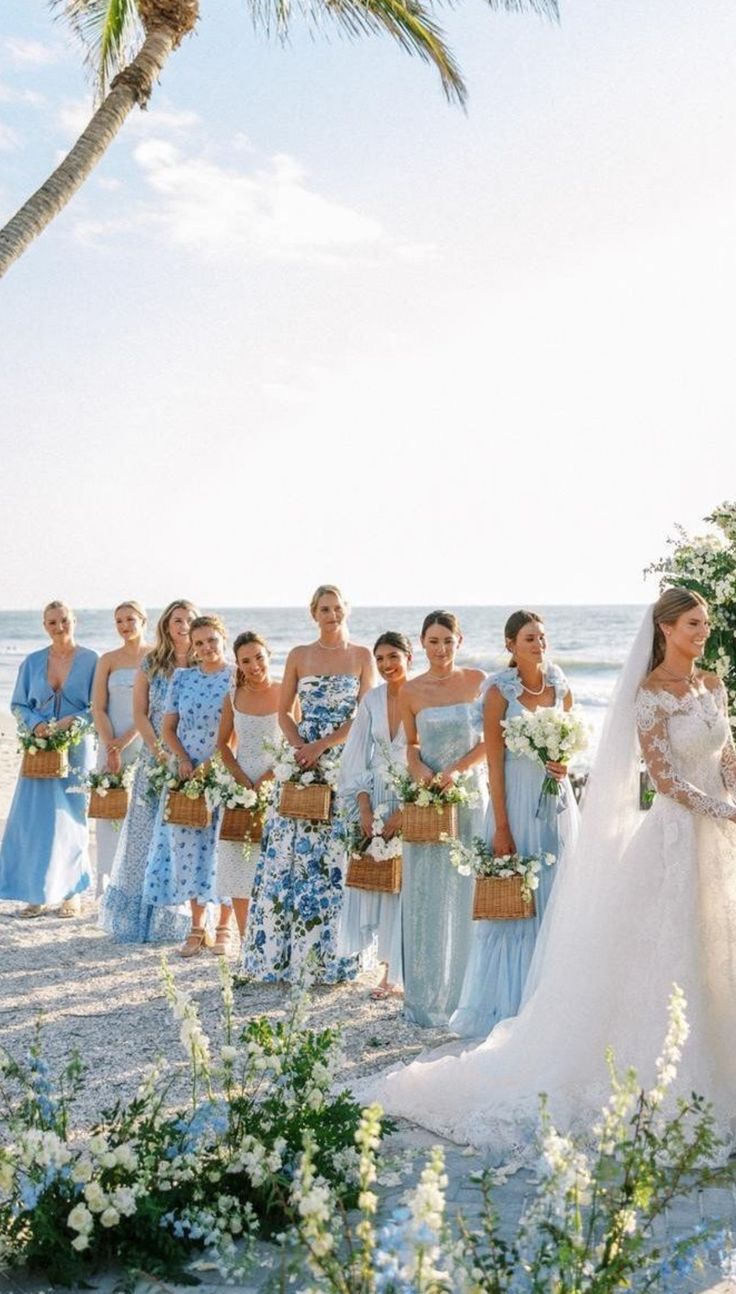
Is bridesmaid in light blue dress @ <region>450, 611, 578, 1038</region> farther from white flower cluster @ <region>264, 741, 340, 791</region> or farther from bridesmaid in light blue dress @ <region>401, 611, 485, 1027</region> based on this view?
white flower cluster @ <region>264, 741, 340, 791</region>

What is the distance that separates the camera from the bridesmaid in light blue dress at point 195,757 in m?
8.80

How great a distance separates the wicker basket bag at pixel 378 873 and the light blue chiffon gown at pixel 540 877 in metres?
0.68

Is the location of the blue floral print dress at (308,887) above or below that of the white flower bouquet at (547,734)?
below

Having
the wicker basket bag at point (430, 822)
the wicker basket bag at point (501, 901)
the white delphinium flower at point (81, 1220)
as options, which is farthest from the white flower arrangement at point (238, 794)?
the white delphinium flower at point (81, 1220)

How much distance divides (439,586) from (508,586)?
396 cm

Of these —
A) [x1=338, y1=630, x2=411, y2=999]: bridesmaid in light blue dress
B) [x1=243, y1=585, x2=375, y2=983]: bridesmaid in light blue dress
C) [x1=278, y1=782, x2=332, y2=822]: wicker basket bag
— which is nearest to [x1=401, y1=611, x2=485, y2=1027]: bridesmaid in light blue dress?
[x1=338, y1=630, x2=411, y2=999]: bridesmaid in light blue dress

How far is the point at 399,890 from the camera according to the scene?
7.36 metres

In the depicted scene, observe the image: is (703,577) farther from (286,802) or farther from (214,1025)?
(214,1025)

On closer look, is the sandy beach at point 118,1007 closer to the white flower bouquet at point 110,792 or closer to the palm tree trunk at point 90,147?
the white flower bouquet at point 110,792

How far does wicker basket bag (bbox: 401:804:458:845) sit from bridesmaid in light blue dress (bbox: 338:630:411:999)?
0.40m

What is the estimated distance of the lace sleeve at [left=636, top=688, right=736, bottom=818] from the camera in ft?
17.6

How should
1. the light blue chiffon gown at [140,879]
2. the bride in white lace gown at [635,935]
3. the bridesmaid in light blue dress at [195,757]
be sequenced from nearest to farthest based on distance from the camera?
the bride in white lace gown at [635,935] < the bridesmaid in light blue dress at [195,757] < the light blue chiffon gown at [140,879]

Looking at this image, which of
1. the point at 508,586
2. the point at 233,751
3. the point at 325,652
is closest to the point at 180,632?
the point at 233,751

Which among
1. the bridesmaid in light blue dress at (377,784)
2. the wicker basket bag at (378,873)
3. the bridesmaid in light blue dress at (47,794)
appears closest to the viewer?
the wicker basket bag at (378,873)
